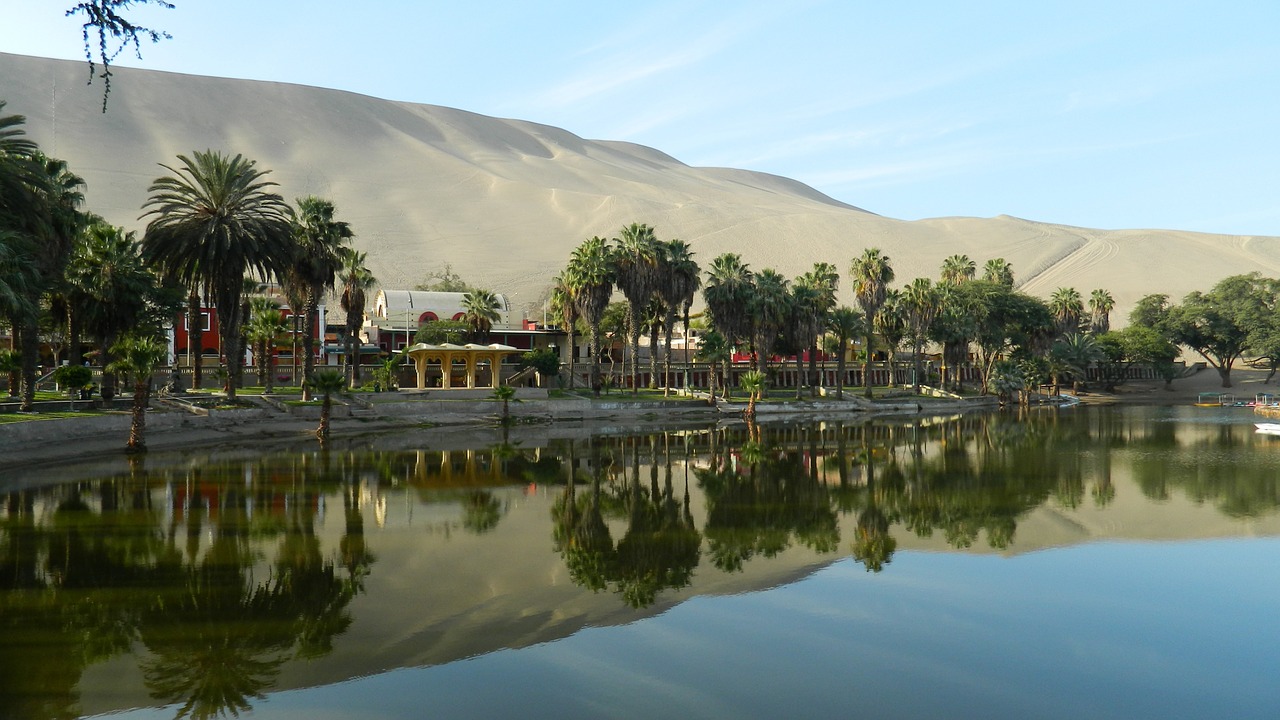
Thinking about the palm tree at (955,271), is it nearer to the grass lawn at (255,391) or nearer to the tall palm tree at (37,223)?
the grass lawn at (255,391)

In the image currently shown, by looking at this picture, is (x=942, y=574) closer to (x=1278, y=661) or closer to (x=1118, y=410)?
(x=1278, y=661)

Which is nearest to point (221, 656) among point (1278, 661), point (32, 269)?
point (1278, 661)

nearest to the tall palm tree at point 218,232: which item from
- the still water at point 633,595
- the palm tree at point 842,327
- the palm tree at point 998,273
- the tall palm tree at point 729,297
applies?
the still water at point 633,595

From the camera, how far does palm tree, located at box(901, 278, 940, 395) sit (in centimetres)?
8775

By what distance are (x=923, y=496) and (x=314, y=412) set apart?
35.0 meters

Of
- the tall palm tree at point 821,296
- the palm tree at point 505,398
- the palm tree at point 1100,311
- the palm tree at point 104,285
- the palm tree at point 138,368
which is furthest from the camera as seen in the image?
the palm tree at point 1100,311

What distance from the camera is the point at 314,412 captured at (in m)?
51.1

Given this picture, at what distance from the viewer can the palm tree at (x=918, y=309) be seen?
87750mm

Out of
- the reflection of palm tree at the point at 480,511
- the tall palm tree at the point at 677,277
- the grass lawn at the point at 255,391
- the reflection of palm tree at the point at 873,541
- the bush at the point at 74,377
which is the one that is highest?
the tall palm tree at the point at 677,277

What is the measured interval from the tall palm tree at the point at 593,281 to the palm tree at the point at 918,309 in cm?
3383

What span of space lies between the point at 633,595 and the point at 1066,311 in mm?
103674

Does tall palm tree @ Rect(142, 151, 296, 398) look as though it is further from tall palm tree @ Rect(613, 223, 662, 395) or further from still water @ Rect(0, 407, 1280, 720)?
tall palm tree @ Rect(613, 223, 662, 395)

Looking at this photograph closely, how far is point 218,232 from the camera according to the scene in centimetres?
4684

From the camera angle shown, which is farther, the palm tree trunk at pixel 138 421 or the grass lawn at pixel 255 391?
the grass lawn at pixel 255 391
